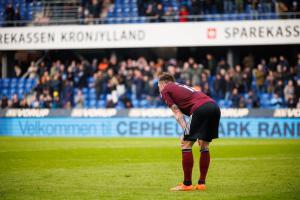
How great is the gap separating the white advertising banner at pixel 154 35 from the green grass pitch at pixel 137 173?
1149cm

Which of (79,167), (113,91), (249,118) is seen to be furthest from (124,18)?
(79,167)

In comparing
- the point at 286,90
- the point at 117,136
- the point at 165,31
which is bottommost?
the point at 117,136

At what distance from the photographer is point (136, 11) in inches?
1259

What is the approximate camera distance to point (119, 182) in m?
10.9

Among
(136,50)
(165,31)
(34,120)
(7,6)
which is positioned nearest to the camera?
(34,120)

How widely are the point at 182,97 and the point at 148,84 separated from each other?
61.7ft

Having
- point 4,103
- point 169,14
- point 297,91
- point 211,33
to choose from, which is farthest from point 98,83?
point 297,91

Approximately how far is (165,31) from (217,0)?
8.97ft

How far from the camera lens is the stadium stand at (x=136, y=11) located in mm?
30188

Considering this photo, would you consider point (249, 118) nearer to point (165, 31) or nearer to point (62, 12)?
point (165, 31)

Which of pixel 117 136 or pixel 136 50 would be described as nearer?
pixel 117 136

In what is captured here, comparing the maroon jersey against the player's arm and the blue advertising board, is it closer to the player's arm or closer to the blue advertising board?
the player's arm

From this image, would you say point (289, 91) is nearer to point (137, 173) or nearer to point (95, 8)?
point (95, 8)

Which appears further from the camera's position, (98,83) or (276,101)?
(98,83)
